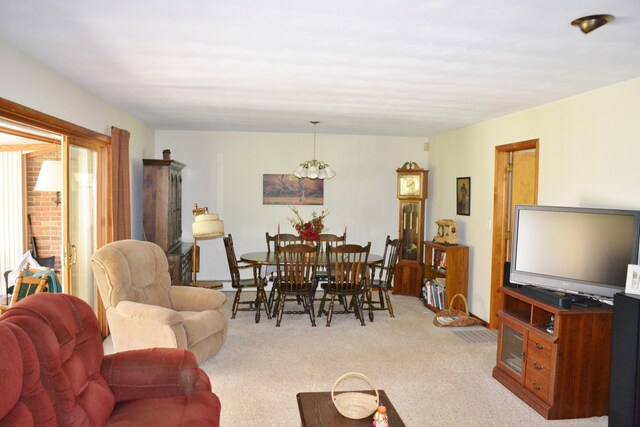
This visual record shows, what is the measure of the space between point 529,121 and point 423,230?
2.77 metres

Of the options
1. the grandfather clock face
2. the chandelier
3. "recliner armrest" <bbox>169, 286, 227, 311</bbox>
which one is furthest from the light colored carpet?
the grandfather clock face

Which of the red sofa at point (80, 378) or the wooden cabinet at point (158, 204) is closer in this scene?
the red sofa at point (80, 378)

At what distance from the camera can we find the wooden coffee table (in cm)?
237

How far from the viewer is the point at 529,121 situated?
490 cm

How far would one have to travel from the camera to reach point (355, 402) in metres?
2.55

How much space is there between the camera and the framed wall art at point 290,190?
7359 mm

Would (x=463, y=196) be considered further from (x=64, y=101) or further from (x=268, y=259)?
(x=64, y=101)

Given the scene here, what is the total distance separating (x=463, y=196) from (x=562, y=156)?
1.93m

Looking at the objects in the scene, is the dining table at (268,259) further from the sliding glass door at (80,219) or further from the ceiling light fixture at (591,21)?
the ceiling light fixture at (591,21)

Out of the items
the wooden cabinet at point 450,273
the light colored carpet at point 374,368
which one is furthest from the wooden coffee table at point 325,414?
the wooden cabinet at point 450,273

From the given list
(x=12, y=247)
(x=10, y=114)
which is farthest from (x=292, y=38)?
(x=12, y=247)

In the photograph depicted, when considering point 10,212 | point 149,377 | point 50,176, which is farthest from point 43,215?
point 149,377

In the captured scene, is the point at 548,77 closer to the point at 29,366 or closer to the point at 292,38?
the point at 292,38

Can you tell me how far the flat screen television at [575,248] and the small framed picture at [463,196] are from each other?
2.11m
